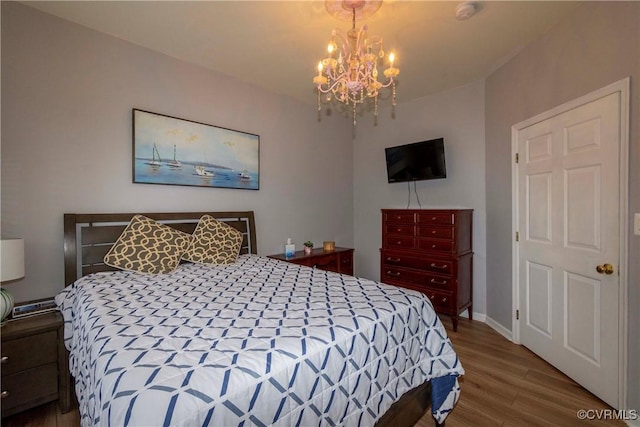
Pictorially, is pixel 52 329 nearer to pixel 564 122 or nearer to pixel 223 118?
pixel 223 118

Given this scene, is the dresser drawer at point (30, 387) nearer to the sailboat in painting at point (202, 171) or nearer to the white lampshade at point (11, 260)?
the white lampshade at point (11, 260)

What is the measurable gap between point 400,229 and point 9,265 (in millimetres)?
3495

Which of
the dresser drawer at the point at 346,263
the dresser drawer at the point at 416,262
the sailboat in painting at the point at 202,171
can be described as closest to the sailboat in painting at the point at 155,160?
the sailboat in painting at the point at 202,171

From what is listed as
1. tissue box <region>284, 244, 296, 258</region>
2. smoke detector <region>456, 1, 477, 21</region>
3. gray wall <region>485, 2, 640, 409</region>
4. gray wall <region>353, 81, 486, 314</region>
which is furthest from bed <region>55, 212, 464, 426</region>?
gray wall <region>353, 81, 486, 314</region>

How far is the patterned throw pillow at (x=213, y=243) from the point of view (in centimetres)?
269

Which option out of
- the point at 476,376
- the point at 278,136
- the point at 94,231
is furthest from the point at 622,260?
the point at 94,231

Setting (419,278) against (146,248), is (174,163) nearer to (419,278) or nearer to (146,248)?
(146,248)

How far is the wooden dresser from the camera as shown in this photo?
3223 mm

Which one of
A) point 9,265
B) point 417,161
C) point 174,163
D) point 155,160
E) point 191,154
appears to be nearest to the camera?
point 9,265

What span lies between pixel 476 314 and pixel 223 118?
381cm

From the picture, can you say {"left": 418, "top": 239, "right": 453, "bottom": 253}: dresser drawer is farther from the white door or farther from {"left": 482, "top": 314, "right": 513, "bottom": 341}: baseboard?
{"left": 482, "top": 314, "right": 513, "bottom": 341}: baseboard

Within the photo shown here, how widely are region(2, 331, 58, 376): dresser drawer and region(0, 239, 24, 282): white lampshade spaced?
39 cm

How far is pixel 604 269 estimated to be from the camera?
1980 mm

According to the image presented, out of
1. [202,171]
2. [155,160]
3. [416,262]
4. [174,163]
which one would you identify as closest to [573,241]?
[416,262]
